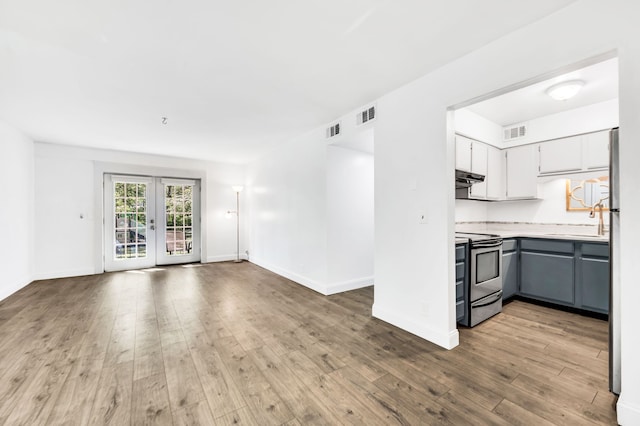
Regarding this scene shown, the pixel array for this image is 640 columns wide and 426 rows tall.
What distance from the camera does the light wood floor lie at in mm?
1655

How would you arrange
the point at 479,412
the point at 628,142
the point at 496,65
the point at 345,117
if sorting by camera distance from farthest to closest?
the point at 345,117
the point at 496,65
the point at 479,412
the point at 628,142

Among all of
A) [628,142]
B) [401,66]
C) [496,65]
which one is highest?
[401,66]

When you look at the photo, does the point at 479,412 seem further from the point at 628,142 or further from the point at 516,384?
the point at 628,142

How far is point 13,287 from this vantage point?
4141mm

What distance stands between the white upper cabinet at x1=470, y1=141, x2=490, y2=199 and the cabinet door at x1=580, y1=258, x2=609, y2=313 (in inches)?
54.1

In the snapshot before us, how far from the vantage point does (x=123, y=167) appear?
223 inches

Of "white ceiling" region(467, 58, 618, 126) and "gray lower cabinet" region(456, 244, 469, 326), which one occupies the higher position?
"white ceiling" region(467, 58, 618, 126)

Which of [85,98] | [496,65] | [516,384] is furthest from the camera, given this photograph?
[85,98]

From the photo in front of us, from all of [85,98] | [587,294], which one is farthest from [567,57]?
[85,98]

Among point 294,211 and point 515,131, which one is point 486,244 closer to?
point 515,131

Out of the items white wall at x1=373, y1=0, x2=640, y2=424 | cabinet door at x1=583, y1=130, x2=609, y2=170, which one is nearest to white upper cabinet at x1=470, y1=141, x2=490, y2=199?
cabinet door at x1=583, y1=130, x2=609, y2=170

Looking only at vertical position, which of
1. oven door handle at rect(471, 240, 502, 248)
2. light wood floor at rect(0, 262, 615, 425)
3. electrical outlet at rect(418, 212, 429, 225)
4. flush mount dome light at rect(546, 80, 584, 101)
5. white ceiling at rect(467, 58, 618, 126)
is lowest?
light wood floor at rect(0, 262, 615, 425)

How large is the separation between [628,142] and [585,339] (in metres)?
2.12

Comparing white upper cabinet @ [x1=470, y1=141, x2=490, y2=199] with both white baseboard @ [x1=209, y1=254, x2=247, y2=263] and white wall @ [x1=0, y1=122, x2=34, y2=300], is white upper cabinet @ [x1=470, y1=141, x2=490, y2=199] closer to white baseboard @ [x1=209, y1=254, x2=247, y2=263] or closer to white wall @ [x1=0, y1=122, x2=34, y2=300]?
white baseboard @ [x1=209, y1=254, x2=247, y2=263]
